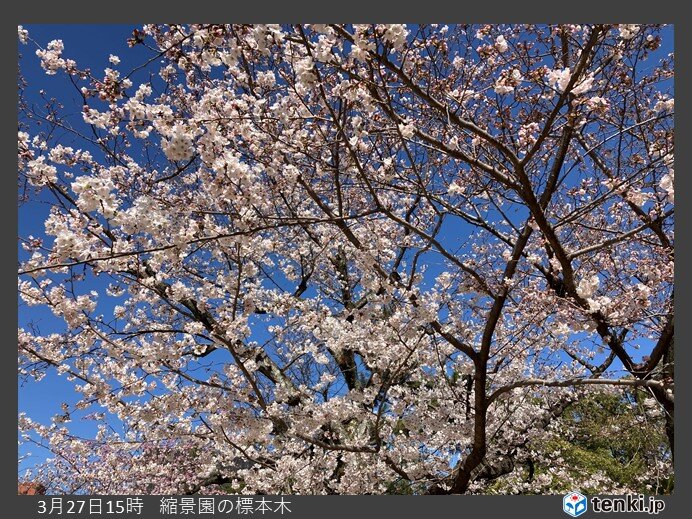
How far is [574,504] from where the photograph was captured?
11.6 ft

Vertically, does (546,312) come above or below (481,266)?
below

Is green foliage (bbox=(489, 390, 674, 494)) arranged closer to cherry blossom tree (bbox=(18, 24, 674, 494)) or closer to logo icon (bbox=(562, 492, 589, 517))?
cherry blossom tree (bbox=(18, 24, 674, 494))

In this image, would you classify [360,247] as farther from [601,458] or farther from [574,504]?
[601,458]

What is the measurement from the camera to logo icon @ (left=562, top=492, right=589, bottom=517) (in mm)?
3459

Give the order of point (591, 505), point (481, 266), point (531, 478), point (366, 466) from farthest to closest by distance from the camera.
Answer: point (531, 478) → point (366, 466) → point (481, 266) → point (591, 505)

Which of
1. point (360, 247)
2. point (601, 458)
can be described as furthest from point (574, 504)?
point (601, 458)

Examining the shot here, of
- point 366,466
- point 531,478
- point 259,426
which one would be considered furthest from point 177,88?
point 531,478

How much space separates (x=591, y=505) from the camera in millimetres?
3562

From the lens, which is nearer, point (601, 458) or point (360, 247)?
point (360, 247)

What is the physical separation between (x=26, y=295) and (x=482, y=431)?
4499 mm

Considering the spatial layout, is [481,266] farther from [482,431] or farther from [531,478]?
[531,478]

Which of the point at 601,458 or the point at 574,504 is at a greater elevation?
the point at 574,504

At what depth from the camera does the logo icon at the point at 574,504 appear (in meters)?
3.46

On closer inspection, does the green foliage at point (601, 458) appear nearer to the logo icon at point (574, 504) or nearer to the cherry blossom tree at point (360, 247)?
the cherry blossom tree at point (360, 247)
